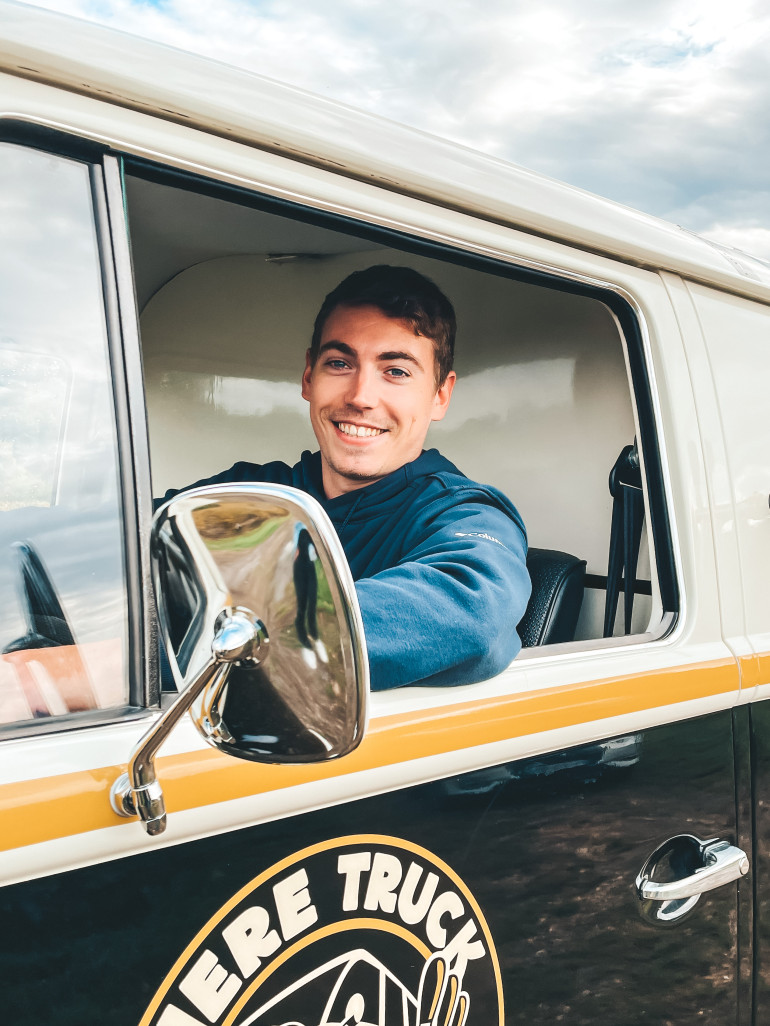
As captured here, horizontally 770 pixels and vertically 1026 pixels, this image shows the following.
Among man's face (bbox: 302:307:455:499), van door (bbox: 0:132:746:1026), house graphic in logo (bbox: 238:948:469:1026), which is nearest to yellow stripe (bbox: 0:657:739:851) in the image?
van door (bbox: 0:132:746:1026)

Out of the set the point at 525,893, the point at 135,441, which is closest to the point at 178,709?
the point at 135,441

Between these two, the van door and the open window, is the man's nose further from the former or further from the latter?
the van door

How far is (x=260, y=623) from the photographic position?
713mm

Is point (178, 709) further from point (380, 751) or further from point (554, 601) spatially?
point (554, 601)

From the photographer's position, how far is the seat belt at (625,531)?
1.67 metres

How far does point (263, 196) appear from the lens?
1062 millimetres

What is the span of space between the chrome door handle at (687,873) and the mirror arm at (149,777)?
823 millimetres

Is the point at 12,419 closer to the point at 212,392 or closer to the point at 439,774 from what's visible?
the point at 439,774

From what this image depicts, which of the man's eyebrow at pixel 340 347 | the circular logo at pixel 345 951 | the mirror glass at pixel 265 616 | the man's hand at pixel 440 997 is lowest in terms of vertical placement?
the man's hand at pixel 440 997

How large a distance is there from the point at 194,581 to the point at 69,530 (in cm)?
29

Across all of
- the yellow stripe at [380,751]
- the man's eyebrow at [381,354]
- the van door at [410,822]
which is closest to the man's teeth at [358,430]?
the man's eyebrow at [381,354]

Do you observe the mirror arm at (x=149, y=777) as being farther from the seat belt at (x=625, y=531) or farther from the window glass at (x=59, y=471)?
the seat belt at (x=625, y=531)

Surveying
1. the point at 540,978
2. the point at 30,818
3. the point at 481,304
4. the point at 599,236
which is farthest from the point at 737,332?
the point at 30,818

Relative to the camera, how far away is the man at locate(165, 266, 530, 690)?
1384 millimetres
